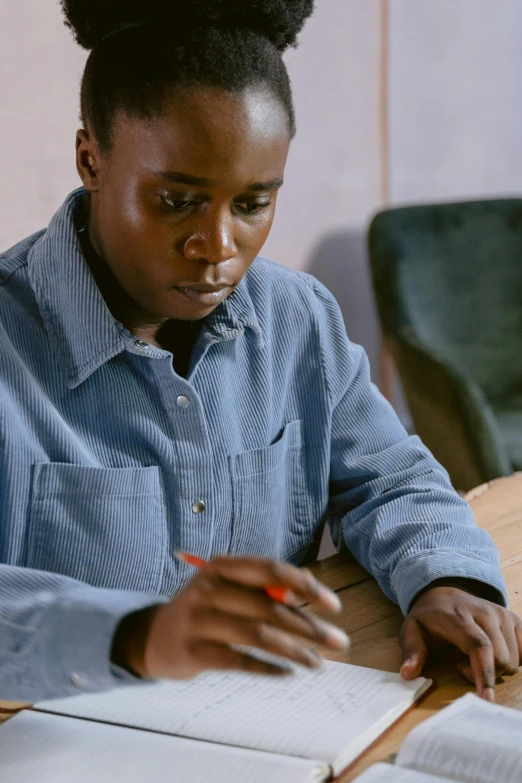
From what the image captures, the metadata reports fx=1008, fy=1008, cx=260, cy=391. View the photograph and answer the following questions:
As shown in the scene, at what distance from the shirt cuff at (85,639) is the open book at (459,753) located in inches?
8.2

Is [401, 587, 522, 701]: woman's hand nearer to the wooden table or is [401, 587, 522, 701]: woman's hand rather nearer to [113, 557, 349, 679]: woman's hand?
the wooden table

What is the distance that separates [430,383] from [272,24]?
1.68 metres

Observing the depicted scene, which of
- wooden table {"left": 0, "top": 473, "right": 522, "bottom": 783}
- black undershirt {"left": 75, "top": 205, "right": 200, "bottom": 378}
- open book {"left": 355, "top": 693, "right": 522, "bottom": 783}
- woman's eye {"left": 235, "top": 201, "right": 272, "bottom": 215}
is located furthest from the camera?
black undershirt {"left": 75, "top": 205, "right": 200, "bottom": 378}

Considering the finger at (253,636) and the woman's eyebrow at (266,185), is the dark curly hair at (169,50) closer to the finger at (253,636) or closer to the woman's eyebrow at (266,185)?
the woman's eyebrow at (266,185)

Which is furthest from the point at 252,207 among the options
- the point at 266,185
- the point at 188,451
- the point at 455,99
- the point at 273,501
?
the point at 455,99

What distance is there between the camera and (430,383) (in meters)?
2.64

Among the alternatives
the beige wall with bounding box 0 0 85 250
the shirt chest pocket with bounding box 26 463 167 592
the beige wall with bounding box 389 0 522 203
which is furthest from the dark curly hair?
the beige wall with bounding box 389 0 522 203

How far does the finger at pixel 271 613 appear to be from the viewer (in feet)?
2.20

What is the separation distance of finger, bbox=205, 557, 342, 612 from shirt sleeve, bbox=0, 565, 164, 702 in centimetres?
10

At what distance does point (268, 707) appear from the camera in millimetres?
886

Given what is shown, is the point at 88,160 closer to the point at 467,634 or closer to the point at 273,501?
the point at 273,501

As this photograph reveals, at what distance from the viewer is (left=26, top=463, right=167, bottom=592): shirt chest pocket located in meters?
1.04

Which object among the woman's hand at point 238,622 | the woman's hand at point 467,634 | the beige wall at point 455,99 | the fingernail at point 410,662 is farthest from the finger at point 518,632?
the beige wall at point 455,99

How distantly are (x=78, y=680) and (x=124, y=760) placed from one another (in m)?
0.07
